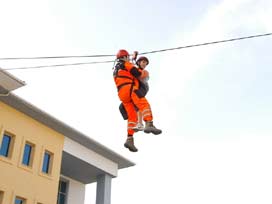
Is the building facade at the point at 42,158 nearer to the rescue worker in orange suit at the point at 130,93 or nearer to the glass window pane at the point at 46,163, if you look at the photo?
the glass window pane at the point at 46,163

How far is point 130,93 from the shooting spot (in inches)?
277

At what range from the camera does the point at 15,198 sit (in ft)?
64.5

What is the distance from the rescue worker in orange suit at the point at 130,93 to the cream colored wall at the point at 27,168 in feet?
45.0

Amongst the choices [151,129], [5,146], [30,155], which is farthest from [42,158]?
[151,129]

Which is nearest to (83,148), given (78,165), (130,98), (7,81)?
(78,165)

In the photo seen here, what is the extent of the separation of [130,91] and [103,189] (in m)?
20.1

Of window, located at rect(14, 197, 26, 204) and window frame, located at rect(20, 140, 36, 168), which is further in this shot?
window frame, located at rect(20, 140, 36, 168)

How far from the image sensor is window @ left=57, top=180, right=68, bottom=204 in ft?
83.5

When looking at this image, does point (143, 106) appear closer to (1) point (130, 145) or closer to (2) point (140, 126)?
(2) point (140, 126)

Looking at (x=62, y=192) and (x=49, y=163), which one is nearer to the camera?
(x=49, y=163)

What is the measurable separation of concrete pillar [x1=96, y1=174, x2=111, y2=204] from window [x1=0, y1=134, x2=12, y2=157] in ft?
25.9

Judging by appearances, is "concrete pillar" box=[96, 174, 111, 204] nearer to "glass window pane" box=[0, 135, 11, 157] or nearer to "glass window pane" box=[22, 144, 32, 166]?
"glass window pane" box=[22, 144, 32, 166]

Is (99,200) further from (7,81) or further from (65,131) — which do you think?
(7,81)

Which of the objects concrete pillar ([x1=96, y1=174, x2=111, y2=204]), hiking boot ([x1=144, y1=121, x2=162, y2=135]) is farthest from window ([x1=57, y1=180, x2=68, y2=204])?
hiking boot ([x1=144, y1=121, x2=162, y2=135])
